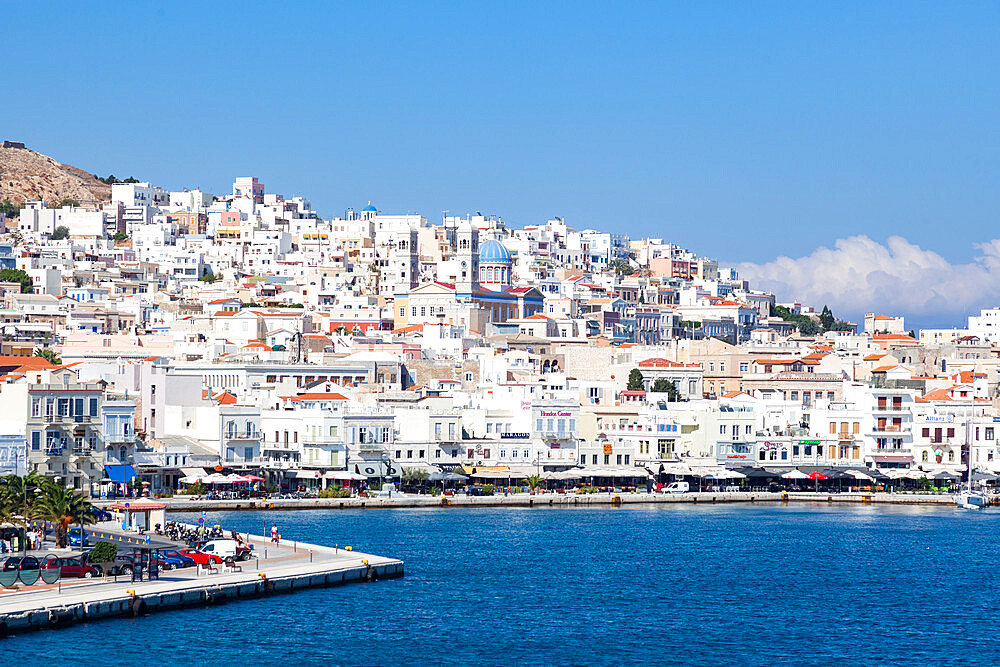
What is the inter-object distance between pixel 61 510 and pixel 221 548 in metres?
5.29

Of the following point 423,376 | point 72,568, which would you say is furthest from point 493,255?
point 72,568

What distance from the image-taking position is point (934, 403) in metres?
98.0

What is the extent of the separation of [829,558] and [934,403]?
114 ft

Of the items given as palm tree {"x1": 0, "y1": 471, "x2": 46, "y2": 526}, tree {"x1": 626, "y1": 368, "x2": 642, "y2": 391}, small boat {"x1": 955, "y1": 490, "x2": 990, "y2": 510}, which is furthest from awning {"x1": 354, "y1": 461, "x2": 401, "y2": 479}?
small boat {"x1": 955, "y1": 490, "x2": 990, "y2": 510}

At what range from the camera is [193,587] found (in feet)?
163

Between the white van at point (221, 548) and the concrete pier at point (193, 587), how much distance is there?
52 centimetres

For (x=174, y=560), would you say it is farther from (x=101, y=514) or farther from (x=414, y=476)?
(x=414, y=476)

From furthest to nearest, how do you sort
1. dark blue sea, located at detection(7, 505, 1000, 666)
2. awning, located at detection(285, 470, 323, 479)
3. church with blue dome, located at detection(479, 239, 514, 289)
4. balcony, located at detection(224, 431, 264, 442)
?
church with blue dome, located at detection(479, 239, 514, 289) < balcony, located at detection(224, 431, 264, 442) < awning, located at detection(285, 470, 323, 479) < dark blue sea, located at detection(7, 505, 1000, 666)

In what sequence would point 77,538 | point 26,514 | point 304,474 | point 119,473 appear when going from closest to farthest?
1. point 26,514
2. point 77,538
3. point 119,473
4. point 304,474

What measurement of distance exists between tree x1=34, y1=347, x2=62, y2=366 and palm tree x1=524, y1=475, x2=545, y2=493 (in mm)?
32185

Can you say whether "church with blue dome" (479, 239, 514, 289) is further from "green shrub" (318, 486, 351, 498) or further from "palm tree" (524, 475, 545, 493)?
"green shrub" (318, 486, 351, 498)

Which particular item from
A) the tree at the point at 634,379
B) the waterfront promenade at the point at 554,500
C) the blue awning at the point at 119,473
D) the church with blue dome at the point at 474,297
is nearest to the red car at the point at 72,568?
the waterfront promenade at the point at 554,500

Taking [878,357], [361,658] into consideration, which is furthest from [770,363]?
[361,658]

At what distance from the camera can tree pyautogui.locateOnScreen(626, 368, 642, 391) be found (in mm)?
106938
